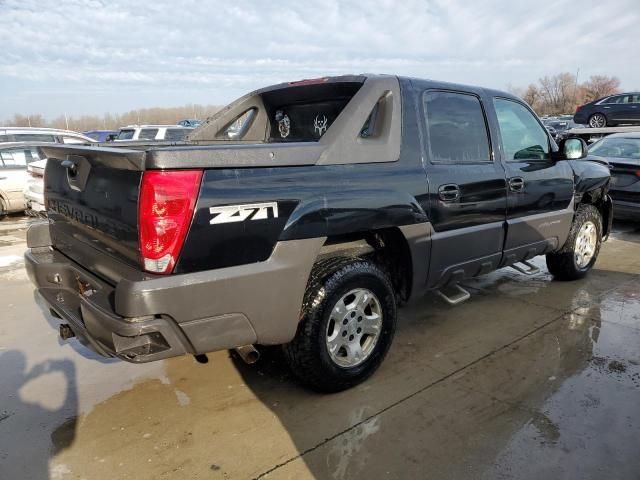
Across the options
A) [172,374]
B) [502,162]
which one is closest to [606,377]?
[502,162]

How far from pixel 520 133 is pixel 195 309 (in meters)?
3.43

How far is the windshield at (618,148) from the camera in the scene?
333 inches

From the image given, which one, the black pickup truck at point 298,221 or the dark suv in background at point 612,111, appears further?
A: the dark suv in background at point 612,111

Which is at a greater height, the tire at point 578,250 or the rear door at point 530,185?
the rear door at point 530,185

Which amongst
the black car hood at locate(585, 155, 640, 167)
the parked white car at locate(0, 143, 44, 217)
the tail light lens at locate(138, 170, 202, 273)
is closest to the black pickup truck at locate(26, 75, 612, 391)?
the tail light lens at locate(138, 170, 202, 273)

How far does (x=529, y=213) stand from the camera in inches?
171

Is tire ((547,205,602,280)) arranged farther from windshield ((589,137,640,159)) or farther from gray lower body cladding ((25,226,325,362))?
windshield ((589,137,640,159))

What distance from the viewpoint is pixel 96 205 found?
266cm

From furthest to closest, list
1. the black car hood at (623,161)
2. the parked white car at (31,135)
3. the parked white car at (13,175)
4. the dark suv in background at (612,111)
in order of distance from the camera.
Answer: the dark suv in background at (612,111) < the parked white car at (31,135) < the parked white car at (13,175) < the black car hood at (623,161)

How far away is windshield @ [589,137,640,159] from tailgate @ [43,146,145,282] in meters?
8.65

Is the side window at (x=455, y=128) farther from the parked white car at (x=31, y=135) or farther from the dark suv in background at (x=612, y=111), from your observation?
the dark suv in background at (x=612, y=111)

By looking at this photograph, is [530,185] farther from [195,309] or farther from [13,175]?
[13,175]

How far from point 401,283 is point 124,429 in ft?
6.52

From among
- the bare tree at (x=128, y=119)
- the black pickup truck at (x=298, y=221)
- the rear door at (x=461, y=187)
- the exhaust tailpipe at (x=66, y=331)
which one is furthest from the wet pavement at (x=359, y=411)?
the bare tree at (x=128, y=119)
